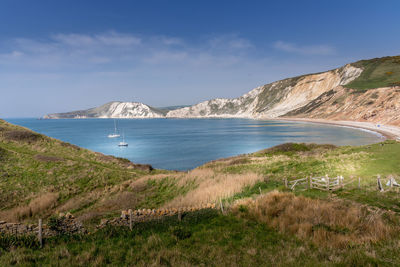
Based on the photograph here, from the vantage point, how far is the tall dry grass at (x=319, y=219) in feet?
26.7

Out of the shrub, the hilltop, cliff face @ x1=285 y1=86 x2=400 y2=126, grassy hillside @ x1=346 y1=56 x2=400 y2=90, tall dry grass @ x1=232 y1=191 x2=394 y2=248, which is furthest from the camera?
grassy hillside @ x1=346 y1=56 x2=400 y2=90

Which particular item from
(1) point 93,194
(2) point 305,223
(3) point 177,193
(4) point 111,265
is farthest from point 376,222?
(1) point 93,194

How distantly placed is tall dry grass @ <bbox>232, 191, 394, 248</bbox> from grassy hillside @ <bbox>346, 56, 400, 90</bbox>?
136 m

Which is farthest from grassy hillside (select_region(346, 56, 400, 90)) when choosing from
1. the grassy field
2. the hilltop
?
the grassy field

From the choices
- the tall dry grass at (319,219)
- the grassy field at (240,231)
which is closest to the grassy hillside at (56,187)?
the grassy field at (240,231)

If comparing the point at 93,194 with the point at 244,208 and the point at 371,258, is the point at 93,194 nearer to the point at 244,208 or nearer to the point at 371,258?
the point at 244,208

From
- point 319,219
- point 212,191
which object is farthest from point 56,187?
point 319,219

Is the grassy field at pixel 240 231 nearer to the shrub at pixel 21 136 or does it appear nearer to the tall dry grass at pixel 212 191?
the tall dry grass at pixel 212 191

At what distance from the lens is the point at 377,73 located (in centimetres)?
14900

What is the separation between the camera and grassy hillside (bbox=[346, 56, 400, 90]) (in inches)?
5143

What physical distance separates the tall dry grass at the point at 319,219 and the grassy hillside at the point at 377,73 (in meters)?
136

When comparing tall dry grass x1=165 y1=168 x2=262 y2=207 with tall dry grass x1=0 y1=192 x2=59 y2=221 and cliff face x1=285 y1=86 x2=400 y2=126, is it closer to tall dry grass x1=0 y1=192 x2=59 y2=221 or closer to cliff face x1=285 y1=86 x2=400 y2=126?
tall dry grass x1=0 y1=192 x2=59 y2=221

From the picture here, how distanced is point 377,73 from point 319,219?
585ft

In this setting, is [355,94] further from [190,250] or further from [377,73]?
[190,250]
